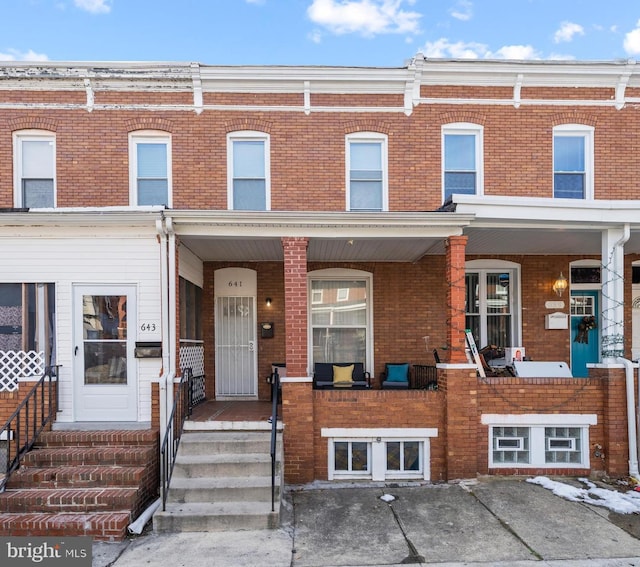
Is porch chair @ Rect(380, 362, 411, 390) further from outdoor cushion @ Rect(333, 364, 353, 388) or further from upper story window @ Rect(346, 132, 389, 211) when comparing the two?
upper story window @ Rect(346, 132, 389, 211)

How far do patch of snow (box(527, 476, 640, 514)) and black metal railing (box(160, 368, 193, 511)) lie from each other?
16.6 ft

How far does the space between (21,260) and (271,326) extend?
444 centimetres

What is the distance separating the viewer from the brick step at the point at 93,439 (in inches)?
259

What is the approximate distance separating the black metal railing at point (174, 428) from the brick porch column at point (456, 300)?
3.94m

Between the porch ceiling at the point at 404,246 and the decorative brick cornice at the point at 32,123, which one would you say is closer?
the porch ceiling at the point at 404,246

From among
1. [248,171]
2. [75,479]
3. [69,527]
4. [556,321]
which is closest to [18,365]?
[75,479]

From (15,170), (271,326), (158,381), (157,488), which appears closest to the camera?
(157,488)

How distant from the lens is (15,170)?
916 cm

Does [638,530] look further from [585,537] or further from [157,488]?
[157,488]

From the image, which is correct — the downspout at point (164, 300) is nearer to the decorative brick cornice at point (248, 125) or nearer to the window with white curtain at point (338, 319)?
the decorative brick cornice at point (248, 125)

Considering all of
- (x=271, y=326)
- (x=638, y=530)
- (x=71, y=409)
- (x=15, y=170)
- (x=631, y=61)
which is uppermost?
(x=631, y=61)

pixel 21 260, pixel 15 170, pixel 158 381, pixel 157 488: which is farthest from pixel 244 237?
pixel 15 170

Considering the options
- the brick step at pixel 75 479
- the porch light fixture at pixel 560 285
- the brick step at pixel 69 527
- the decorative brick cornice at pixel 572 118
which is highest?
the decorative brick cornice at pixel 572 118

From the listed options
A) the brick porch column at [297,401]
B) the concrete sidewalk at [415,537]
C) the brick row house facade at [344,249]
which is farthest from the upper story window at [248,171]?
the concrete sidewalk at [415,537]
